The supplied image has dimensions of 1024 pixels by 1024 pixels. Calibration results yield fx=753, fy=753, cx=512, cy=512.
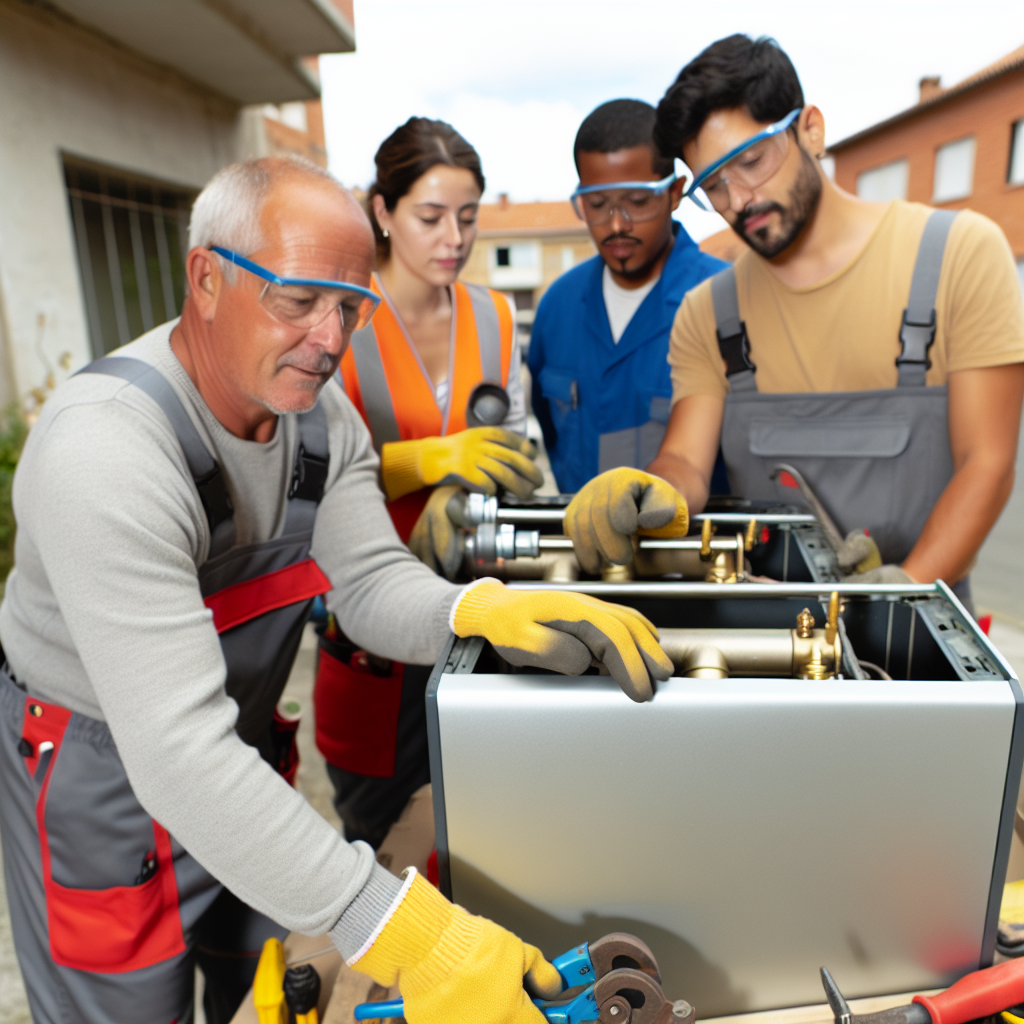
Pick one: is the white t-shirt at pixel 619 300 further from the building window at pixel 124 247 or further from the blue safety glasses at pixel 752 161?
the building window at pixel 124 247

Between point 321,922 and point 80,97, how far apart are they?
16.7 ft

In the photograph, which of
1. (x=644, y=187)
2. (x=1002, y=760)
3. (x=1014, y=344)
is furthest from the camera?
(x=644, y=187)

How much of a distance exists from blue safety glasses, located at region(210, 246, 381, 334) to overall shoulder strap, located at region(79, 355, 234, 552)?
15 cm

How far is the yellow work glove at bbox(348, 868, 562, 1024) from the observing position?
0.62 meters

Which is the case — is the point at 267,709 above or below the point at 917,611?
below

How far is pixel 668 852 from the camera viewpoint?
65 cm

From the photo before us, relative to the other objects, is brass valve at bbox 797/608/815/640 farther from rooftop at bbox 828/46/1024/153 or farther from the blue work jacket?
rooftop at bbox 828/46/1024/153

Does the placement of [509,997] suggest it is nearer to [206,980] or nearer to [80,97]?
[206,980]

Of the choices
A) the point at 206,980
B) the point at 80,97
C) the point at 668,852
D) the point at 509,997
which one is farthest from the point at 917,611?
the point at 80,97

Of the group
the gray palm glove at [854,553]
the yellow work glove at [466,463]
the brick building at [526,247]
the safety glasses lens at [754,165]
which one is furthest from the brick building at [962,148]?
the gray palm glove at [854,553]

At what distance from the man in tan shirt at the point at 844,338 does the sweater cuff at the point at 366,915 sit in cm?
80

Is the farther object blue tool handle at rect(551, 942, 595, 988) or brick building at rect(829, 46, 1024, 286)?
brick building at rect(829, 46, 1024, 286)

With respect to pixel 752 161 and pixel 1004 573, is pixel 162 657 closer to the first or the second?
pixel 752 161

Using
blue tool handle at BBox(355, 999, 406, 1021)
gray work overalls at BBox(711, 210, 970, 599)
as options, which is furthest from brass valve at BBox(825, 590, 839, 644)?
gray work overalls at BBox(711, 210, 970, 599)
